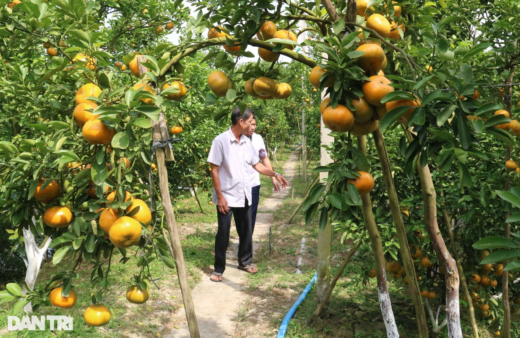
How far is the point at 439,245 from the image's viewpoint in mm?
1773

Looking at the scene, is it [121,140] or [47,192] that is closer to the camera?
[121,140]

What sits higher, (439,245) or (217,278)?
(439,245)

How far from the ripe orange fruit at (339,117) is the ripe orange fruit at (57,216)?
1.16 m

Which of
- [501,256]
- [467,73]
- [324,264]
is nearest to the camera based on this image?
[501,256]

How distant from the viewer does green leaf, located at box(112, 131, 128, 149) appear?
4.16 ft

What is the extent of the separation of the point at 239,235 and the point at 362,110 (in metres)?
3.64

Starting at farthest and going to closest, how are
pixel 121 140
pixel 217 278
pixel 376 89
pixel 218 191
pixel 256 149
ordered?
pixel 256 149, pixel 217 278, pixel 218 191, pixel 121 140, pixel 376 89

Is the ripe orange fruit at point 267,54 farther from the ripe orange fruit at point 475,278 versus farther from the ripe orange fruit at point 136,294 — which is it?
the ripe orange fruit at point 475,278

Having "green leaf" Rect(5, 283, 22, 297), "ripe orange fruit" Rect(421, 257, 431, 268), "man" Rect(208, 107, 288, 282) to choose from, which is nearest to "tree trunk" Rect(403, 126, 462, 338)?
"ripe orange fruit" Rect(421, 257, 431, 268)

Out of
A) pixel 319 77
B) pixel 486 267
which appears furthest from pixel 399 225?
pixel 486 267

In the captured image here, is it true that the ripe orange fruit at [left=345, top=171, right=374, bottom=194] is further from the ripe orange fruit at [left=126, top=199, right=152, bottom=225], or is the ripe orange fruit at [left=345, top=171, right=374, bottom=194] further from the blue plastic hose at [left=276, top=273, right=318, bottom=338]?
the blue plastic hose at [left=276, top=273, right=318, bottom=338]

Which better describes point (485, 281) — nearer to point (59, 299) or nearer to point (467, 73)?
point (467, 73)

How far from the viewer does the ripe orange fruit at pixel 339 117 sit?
121 centimetres

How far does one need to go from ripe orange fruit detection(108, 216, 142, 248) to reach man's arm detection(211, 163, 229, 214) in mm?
2829
